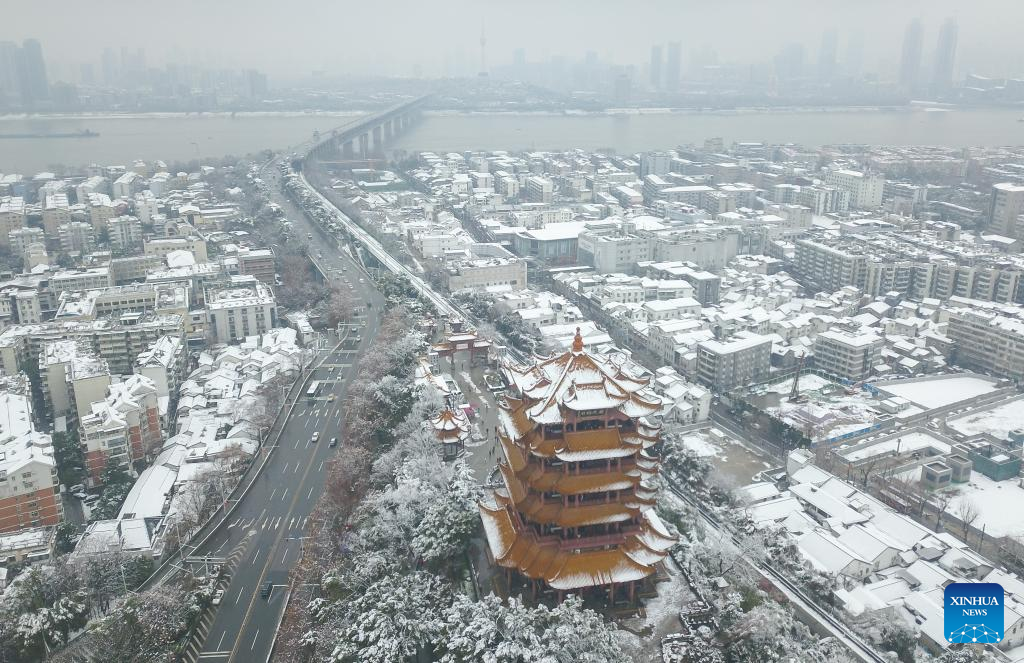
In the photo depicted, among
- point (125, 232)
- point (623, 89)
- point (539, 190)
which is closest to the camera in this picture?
point (125, 232)

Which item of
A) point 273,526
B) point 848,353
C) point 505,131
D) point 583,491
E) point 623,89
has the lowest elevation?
point 273,526

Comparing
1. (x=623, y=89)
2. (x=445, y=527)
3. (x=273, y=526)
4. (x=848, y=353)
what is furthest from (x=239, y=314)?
(x=623, y=89)

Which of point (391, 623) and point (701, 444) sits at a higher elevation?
point (391, 623)

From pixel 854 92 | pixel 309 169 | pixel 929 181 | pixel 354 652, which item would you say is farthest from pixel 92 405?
pixel 854 92

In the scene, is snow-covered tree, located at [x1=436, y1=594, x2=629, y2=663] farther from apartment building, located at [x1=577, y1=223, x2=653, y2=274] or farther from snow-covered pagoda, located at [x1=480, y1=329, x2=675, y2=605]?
apartment building, located at [x1=577, y1=223, x2=653, y2=274]

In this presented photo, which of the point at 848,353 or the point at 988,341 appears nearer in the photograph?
the point at 848,353

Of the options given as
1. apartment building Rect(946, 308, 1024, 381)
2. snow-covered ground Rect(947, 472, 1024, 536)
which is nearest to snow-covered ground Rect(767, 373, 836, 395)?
apartment building Rect(946, 308, 1024, 381)

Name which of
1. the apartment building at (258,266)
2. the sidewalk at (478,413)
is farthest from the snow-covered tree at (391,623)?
the apartment building at (258,266)

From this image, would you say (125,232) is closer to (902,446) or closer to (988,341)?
Result: (902,446)
